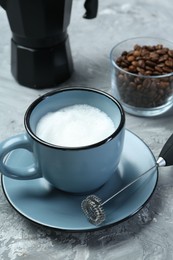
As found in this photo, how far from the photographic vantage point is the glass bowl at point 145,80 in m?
0.62

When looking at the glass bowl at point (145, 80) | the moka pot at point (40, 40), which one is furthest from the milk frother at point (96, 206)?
the moka pot at point (40, 40)

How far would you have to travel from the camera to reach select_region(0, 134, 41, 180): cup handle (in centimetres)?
47

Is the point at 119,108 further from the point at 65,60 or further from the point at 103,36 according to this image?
the point at 103,36

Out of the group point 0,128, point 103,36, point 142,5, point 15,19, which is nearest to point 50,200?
point 0,128

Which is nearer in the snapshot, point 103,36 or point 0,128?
point 0,128

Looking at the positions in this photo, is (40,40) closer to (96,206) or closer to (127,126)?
(127,126)

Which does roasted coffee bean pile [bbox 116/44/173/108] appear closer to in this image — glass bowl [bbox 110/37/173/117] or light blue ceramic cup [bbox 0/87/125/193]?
glass bowl [bbox 110/37/173/117]

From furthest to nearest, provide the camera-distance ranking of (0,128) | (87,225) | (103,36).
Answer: (103,36), (0,128), (87,225)

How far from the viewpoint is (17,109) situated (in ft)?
2.13

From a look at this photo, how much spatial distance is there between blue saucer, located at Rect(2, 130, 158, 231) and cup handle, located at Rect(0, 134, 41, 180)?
2 centimetres

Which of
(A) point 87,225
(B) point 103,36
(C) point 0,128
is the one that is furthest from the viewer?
(B) point 103,36

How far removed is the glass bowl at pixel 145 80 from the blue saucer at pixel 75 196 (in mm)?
106

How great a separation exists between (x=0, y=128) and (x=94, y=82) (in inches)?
6.4

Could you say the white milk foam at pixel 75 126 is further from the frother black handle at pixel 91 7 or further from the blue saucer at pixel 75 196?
the frother black handle at pixel 91 7
